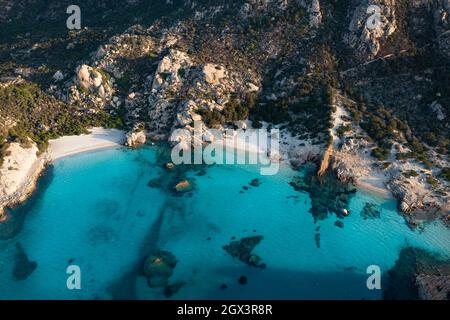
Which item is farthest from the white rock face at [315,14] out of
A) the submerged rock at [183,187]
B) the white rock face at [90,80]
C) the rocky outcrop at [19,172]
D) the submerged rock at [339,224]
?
the rocky outcrop at [19,172]

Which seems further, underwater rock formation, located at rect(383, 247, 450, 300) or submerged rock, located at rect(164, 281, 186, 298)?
underwater rock formation, located at rect(383, 247, 450, 300)

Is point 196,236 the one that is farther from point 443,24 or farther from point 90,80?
point 443,24

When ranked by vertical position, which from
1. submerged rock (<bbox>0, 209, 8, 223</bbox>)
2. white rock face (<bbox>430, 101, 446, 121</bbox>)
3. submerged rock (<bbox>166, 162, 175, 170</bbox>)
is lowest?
submerged rock (<bbox>0, 209, 8, 223</bbox>)

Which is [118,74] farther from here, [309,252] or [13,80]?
[309,252]

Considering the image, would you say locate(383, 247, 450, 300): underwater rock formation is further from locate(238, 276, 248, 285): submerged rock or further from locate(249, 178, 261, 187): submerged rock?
locate(249, 178, 261, 187): submerged rock

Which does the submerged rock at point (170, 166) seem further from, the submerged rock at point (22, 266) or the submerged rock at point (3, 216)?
the submerged rock at point (22, 266)

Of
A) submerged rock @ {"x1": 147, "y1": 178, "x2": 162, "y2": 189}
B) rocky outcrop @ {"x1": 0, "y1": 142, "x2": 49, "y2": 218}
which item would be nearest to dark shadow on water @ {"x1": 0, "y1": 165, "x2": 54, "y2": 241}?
rocky outcrop @ {"x1": 0, "y1": 142, "x2": 49, "y2": 218}

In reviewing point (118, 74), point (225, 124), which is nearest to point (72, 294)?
point (225, 124)

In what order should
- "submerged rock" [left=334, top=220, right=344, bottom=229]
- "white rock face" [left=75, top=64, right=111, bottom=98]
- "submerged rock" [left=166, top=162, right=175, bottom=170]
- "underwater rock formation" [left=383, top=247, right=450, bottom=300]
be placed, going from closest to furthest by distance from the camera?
"underwater rock formation" [left=383, top=247, right=450, bottom=300]
"submerged rock" [left=334, top=220, right=344, bottom=229]
"submerged rock" [left=166, top=162, right=175, bottom=170]
"white rock face" [left=75, top=64, right=111, bottom=98]
